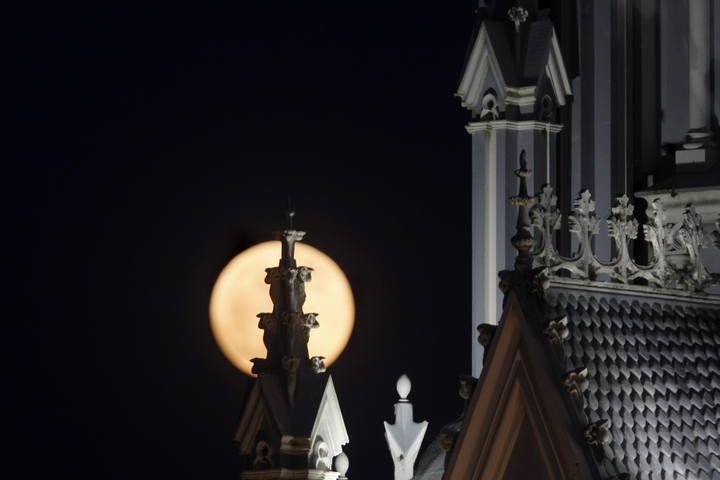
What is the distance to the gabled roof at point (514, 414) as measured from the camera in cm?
1568

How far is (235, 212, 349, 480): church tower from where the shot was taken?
22.4 metres

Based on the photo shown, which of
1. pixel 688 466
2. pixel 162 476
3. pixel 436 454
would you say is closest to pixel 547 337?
pixel 688 466

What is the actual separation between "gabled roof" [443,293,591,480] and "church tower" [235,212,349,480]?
21.0 feet

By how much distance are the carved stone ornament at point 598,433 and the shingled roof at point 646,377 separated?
0.32ft

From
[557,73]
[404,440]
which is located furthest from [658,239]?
[404,440]

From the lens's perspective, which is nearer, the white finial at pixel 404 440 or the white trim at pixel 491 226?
the white trim at pixel 491 226

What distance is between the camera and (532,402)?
1580 centimetres

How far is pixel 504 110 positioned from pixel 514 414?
288 inches

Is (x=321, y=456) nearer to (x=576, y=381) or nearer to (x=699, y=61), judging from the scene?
(x=699, y=61)

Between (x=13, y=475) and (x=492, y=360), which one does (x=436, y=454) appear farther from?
(x=13, y=475)

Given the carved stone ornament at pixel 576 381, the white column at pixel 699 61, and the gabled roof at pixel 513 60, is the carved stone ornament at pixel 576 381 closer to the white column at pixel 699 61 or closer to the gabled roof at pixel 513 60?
the gabled roof at pixel 513 60

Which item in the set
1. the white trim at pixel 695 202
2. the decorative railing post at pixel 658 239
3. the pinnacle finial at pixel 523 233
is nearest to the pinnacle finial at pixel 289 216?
the white trim at pixel 695 202

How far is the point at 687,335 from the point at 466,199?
48.5 feet

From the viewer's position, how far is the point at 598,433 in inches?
607
